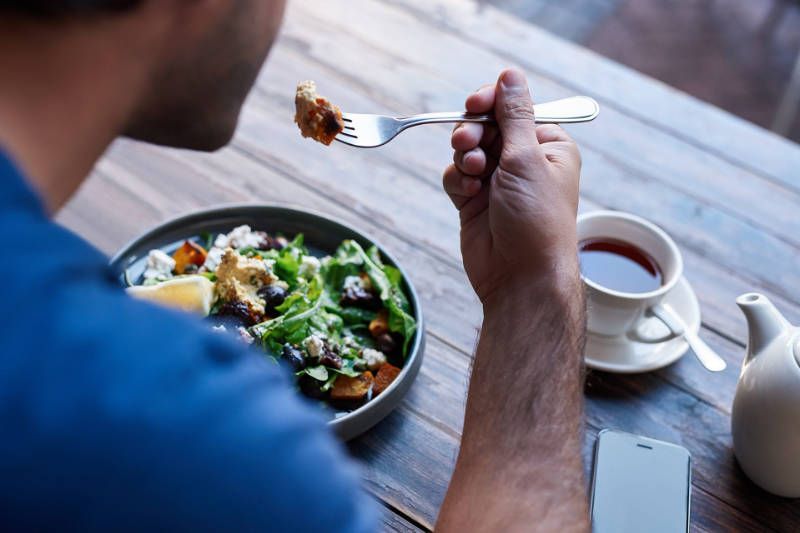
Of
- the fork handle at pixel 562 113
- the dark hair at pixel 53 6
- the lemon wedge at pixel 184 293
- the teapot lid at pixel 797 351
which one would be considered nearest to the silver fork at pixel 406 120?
the fork handle at pixel 562 113

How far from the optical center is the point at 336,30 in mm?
1658

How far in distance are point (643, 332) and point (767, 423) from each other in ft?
0.67

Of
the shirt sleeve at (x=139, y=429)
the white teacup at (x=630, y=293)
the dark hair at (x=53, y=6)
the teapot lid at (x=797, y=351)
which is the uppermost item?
the dark hair at (x=53, y=6)

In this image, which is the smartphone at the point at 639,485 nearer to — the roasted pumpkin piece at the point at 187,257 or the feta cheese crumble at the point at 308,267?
the feta cheese crumble at the point at 308,267

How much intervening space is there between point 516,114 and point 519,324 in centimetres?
26

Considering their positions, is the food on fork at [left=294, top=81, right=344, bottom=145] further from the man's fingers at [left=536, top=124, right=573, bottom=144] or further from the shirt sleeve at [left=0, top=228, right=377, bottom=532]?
the shirt sleeve at [left=0, top=228, right=377, bottom=532]

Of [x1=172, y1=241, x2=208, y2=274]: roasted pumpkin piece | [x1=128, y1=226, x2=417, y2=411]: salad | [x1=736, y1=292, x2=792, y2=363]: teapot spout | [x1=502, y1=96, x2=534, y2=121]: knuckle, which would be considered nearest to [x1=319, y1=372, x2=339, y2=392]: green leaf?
[x1=128, y1=226, x2=417, y2=411]: salad

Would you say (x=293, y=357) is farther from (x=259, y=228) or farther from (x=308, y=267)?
(x=259, y=228)

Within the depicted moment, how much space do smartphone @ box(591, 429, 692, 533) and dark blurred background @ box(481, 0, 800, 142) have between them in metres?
2.17

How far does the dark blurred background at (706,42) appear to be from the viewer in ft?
9.84

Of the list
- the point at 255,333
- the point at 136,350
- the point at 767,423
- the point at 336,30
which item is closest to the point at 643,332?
the point at 767,423

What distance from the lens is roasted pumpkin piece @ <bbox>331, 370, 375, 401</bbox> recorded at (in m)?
1.03

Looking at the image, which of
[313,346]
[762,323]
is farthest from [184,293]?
[762,323]

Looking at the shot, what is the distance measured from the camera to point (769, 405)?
967 millimetres
